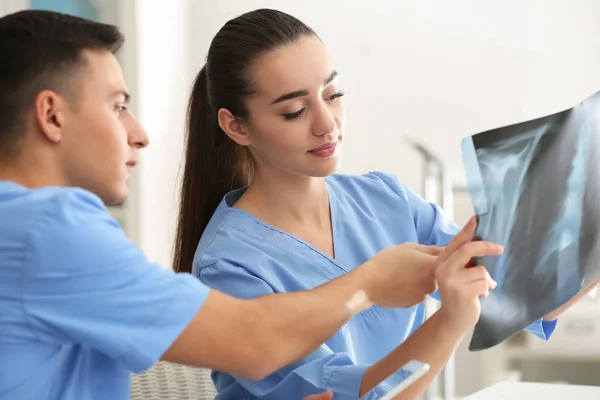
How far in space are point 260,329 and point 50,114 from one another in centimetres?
34

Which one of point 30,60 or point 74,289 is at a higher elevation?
point 30,60

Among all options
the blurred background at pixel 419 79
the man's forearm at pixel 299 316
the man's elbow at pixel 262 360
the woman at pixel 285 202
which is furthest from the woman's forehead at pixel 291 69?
the blurred background at pixel 419 79

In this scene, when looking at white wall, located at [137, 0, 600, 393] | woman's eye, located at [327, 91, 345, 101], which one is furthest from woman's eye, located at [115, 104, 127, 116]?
white wall, located at [137, 0, 600, 393]

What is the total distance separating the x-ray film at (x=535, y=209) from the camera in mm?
896

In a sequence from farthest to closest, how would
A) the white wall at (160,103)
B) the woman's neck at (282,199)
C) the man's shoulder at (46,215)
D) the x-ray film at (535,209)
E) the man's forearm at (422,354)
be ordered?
the white wall at (160,103) < the woman's neck at (282,199) < the man's forearm at (422,354) < the x-ray film at (535,209) < the man's shoulder at (46,215)

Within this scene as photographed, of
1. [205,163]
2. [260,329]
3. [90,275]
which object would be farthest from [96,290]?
[205,163]

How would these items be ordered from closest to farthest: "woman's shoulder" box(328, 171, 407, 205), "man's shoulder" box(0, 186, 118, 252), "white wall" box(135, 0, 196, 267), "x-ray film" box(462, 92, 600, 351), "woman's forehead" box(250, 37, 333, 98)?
A: "man's shoulder" box(0, 186, 118, 252), "x-ray film" box(462, 92, 600, 351), "woman's forehead" box(250, 37, 333, 98), "woman's shoulder" box(328, 171, 407, 205), "white wall" box(135, 0, 196, 267)

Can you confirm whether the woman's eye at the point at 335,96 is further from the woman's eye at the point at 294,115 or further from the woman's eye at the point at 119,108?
the woman's eye at the point at 119,108

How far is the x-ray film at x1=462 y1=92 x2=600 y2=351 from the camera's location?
2.94 feet

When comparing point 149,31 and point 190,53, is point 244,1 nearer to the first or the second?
point 190,53

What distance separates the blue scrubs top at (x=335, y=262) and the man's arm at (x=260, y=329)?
18 centimetres

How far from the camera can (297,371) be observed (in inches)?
Result: 43.7

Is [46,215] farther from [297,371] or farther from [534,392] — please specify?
[534,392]

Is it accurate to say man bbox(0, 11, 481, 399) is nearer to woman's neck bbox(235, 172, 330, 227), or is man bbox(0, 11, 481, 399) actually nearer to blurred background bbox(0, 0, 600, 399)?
woman's neck bbox(235, 172, 330, 227)
